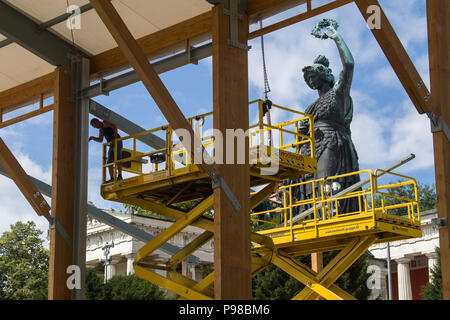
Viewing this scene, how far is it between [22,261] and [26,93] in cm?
4705

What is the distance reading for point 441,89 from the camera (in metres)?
15.6

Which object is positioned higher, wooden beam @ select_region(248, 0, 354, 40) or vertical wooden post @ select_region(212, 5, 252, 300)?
wooden beam @ select_region(248, 0, 354, 40)

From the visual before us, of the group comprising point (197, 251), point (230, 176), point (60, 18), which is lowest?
point (230, 176)

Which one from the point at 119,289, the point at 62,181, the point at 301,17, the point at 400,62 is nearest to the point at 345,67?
the point at 119,289

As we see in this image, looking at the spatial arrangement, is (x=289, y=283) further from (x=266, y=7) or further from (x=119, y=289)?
(x=266, y=7)

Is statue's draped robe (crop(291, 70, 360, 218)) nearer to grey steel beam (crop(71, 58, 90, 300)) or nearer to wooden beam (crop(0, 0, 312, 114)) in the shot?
wooden beam (crop(0, 0, 312, 114))

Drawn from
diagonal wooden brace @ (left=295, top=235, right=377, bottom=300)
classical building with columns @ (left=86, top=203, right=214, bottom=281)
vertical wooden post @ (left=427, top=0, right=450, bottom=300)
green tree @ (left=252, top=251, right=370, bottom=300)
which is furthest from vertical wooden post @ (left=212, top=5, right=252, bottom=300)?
classical building with columns @ (left=86, top=203, right=214, bottom=281)

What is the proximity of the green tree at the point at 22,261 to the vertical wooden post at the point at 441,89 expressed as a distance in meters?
53.2

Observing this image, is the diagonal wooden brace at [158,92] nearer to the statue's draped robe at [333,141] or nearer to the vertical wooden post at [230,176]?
the vertical wooden post at [230,176]

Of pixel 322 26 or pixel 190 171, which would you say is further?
pixel 322 26

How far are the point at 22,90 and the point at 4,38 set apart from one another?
276cm

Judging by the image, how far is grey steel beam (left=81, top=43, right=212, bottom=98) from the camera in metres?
19.2

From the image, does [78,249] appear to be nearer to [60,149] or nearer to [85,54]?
[60,149]

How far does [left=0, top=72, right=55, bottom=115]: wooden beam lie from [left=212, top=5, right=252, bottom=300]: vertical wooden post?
7802 mm
